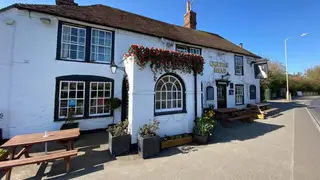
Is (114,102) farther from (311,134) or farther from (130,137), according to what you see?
(311,134)

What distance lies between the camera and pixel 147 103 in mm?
5750

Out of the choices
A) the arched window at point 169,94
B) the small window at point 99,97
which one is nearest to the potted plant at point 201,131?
the arched window at point 169,94

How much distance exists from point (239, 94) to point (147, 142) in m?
11.9

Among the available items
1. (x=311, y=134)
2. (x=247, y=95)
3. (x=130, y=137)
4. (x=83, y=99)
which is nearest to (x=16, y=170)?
(x=130, y=137)

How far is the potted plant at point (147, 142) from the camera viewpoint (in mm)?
4879

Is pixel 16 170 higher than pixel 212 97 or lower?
lower

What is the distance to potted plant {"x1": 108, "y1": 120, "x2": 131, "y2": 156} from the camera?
5059 mm

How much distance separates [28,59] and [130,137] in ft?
18.9

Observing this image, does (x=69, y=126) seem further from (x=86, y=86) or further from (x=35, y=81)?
(x=35, y=81)

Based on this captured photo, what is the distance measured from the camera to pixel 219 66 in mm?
12750

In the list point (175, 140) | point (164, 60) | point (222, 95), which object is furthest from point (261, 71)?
point (175, 140)

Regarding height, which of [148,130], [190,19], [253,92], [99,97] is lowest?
[148,130]

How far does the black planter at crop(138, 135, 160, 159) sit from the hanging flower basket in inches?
101

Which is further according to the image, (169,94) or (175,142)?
(169,94)
